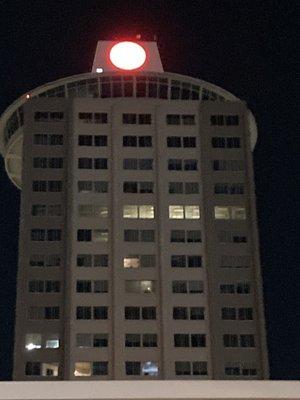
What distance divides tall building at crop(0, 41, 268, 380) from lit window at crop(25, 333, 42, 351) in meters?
0.10

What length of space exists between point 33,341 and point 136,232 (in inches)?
538

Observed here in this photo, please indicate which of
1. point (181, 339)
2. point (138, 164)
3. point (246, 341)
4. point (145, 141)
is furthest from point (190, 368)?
point (145, 141)

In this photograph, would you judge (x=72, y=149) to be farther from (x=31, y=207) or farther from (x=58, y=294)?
(x=58, y=294)

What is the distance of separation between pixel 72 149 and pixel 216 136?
14.3 m

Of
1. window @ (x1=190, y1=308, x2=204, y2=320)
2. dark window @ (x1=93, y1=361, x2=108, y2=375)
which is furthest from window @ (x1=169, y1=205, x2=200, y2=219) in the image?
dark window @ (x1=93, y1=361, x2=108, y2=375)

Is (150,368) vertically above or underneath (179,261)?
underneath

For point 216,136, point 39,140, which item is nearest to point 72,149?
point 39,140

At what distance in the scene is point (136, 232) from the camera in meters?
74.1

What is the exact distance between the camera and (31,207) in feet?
249

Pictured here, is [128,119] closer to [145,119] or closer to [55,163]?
[145,119]

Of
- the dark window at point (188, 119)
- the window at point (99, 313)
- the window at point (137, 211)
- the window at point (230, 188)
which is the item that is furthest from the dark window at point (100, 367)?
the dark window at point (188, 119)

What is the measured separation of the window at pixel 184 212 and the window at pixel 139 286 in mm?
6913

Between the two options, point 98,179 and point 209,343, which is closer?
point 209,343

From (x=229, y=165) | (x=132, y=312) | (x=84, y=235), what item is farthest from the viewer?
(x=229, y=165)
